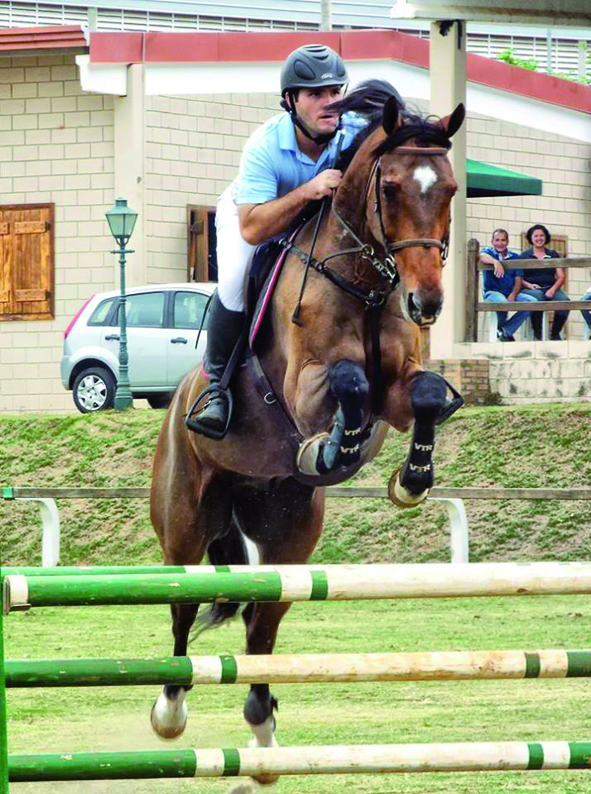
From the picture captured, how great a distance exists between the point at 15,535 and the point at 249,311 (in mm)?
10633

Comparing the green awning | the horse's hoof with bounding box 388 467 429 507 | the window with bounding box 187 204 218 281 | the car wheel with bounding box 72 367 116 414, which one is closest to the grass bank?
the car wheel with bounding box 72 367 116 414

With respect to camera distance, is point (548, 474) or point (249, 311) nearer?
point (249, 311)

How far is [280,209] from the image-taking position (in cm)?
660

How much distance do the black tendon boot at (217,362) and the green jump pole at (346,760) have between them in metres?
2.62

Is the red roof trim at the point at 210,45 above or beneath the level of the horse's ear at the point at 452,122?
above

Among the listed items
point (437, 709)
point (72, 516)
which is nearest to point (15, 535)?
point (72, 516)

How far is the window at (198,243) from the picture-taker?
2409 centimetres

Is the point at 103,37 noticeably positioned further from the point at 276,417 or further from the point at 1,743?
the point at 1,743

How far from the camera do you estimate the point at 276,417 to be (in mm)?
6898

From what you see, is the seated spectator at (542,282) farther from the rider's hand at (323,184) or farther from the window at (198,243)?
the rider's hand at (323,184)

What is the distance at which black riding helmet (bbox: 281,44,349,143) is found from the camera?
669 cm

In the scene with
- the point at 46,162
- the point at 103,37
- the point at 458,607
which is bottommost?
the point at 458,607

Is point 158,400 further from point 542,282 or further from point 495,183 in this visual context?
point 495,183

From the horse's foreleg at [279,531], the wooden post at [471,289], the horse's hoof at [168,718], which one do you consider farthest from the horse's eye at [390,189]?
the wooden post at [471,289]
